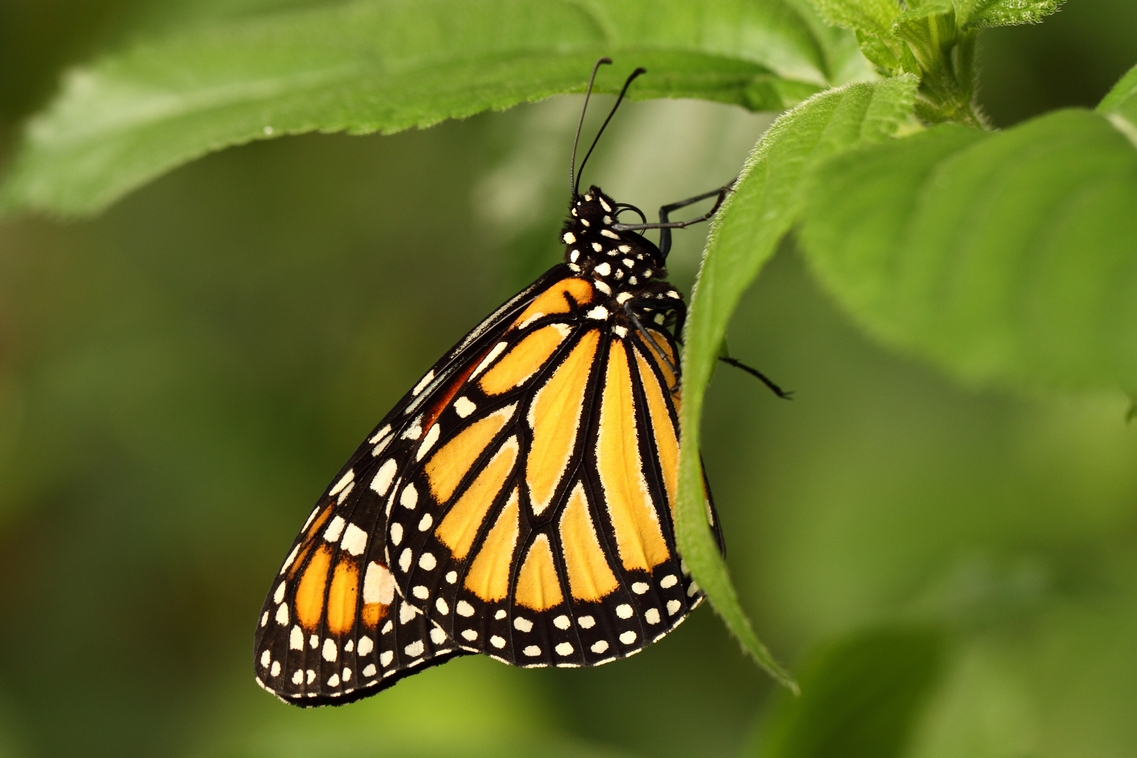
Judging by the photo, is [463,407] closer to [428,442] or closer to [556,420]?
[428,442]

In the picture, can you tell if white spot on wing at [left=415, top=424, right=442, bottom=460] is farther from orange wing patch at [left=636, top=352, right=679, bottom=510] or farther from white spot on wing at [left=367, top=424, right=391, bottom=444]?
orange wing patch at [left=636, top=352, right=679, bottom=510]

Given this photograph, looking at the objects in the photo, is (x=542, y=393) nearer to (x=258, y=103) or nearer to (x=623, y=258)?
(x=623, y=258)

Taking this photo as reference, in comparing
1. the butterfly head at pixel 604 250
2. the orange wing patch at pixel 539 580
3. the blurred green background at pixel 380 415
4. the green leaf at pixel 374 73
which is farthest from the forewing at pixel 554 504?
the green leaf at pixel 374 73

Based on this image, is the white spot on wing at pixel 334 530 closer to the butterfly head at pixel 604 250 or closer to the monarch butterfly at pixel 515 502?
the monarch butterfly at pixel 515 502

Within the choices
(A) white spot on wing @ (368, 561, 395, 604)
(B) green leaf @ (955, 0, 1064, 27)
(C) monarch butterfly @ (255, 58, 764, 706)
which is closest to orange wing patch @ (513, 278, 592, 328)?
(C) monarch butterfly @ (255, 58, 764, 706)

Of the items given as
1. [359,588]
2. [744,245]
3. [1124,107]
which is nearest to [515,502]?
[359,588]

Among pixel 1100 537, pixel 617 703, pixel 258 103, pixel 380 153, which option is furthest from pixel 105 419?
pixel 1100 537
